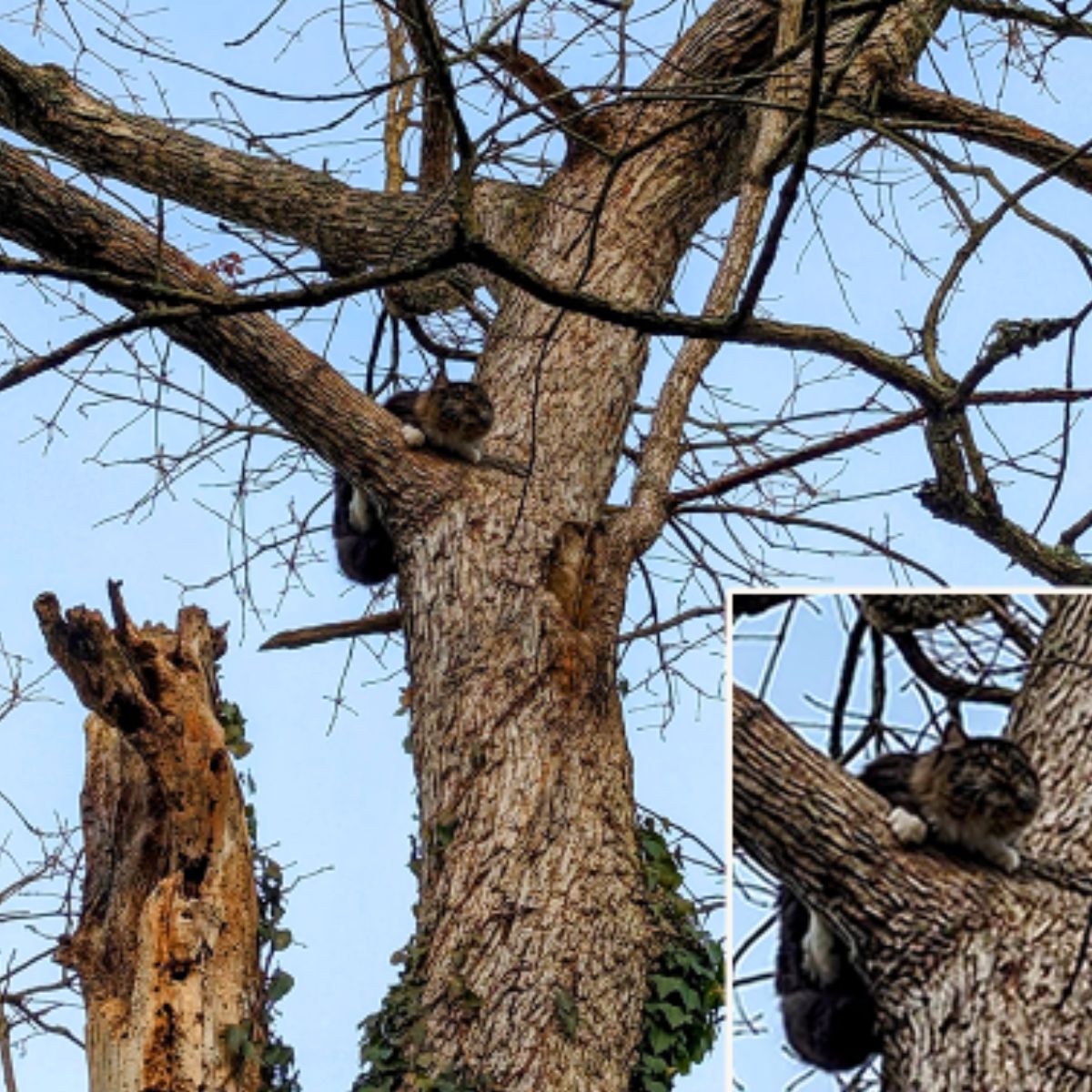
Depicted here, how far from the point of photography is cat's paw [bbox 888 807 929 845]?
3.37 metres

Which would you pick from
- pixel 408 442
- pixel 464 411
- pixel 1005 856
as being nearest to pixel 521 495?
pixel 408 442

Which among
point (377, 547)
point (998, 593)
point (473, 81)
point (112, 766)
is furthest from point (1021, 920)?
point (377, 547)

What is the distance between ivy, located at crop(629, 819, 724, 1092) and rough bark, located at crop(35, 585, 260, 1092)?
866 mm

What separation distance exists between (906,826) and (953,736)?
248mm

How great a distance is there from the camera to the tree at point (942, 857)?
118 inches

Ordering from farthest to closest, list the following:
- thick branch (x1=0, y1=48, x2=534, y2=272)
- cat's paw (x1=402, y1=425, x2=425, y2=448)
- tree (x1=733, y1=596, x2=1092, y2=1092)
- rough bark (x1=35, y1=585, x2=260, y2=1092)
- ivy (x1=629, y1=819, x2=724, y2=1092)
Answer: thick branch (x1=0, y1=48, x2=534, y2=272) → cat's paw (x1=402, y1=425, x2=425, y2=448) → rough bark (x1=35, y1=585, x2=260, y2=1092) → ivy (x1=629, y1=819, x2=724, y2=1092) → tree (x1=733, y1=596, x2=1092, y2=1092)

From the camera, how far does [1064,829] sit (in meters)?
3.22

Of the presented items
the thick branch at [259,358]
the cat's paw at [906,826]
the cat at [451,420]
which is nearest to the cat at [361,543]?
the cat at [451,420]

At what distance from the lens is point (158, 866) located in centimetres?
441

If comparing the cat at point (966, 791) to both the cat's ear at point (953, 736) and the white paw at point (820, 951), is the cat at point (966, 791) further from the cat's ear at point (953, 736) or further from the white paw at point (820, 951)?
the white paw at point (820, 951)

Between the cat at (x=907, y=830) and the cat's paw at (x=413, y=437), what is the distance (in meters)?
2.04

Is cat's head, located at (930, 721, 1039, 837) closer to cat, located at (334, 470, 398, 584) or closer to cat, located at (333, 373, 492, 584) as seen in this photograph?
cat, located at (333, 373, 492, 584)

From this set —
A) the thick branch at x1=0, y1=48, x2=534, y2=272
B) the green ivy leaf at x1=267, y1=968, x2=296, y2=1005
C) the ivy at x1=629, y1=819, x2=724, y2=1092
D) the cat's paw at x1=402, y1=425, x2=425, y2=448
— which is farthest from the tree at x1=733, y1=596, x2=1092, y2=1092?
the thick branch at x1=0, y1=48, x2=534, y2=272

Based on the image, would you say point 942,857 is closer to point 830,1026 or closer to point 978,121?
point 830,1026
